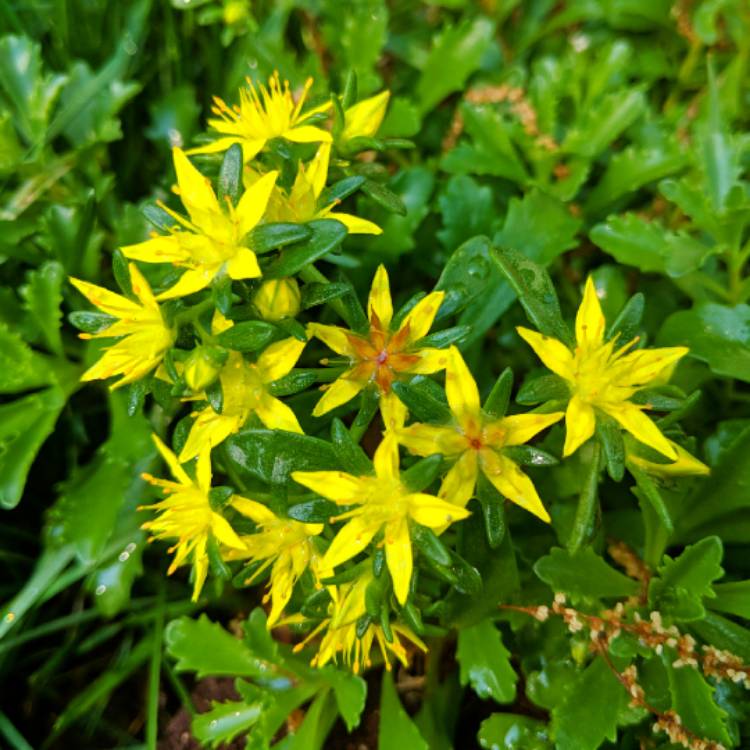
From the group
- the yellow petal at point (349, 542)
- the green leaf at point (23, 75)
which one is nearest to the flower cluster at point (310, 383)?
the yellow petal at point (349, 542)

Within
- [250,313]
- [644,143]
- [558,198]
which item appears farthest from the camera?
[644,143]

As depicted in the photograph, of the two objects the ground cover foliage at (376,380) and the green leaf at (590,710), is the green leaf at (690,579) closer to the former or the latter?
the ground cover foliage at (376,380)

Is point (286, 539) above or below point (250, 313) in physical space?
below

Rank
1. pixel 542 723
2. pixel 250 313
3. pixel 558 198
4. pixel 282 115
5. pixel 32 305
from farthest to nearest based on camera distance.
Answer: pixel 558 198 < pixel 32 305 < pixel 542 723 < pixel 282 115 < pixel 250 313

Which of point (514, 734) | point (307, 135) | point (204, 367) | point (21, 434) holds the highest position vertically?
point (307, 135)

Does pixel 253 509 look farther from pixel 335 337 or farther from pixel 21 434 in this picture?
pixel 21 434

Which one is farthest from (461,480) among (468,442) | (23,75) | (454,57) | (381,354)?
(23,75)

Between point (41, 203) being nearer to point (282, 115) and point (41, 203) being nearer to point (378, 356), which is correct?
point (282, 115)

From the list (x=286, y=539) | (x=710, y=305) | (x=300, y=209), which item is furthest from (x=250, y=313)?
(x=710, y=305)
